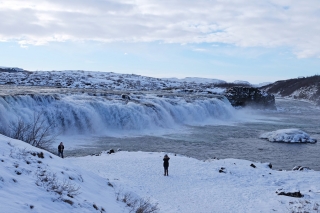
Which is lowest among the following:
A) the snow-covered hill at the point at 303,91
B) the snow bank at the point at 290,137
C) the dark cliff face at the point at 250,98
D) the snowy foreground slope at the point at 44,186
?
the snow bank at the point at 290,137

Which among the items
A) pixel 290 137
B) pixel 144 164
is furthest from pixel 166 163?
pixel 290 137

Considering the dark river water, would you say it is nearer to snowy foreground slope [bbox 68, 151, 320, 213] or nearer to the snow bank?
the snow bank

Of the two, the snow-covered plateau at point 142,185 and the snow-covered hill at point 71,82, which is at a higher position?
the snow-covered hill at point 71,82

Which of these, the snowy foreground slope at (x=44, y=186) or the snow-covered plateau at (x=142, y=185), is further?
the snow-covered plateau at (x=142, y=185)

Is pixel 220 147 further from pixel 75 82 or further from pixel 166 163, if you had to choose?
pixel 75 82

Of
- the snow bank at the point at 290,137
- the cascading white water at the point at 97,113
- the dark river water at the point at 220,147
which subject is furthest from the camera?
the snow bank at the point at 290,137

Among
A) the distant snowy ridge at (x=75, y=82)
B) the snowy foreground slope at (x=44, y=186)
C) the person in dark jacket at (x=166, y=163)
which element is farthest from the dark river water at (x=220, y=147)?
the distant snowy ridge at (x=75, y=82)

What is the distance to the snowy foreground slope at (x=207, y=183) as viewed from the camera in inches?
487

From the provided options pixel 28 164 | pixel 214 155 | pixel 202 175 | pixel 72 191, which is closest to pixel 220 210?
pixel 202 175

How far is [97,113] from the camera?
32.4 m

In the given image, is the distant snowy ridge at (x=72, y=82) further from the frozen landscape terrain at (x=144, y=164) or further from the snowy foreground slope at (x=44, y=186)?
the snowy foreground slope at (x=44, y=186)

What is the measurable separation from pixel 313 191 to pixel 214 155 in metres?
9.71

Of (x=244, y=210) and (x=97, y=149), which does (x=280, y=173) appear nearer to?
(x=244, y=210)

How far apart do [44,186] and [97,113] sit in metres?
24.3
